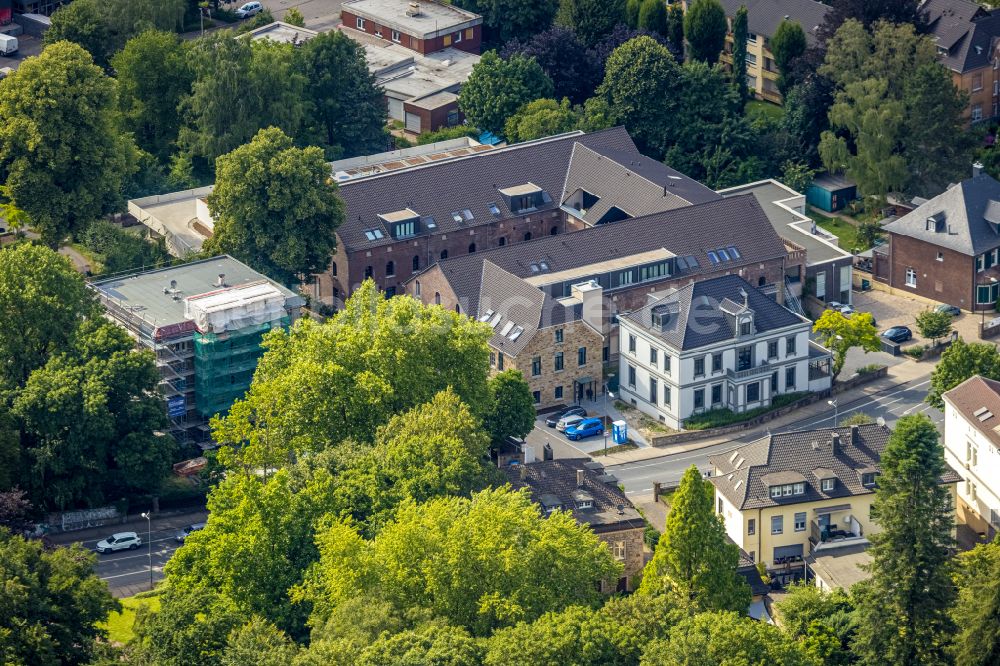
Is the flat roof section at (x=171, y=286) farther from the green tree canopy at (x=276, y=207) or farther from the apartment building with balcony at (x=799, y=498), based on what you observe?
the apartment building with balcony at (x=799, y=498)

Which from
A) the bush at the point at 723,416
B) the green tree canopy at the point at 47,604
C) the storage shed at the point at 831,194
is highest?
the green tree canopy at the point at 47,604

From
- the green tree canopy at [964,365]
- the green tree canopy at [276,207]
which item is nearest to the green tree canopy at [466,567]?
the green tree canopy at [964,365]

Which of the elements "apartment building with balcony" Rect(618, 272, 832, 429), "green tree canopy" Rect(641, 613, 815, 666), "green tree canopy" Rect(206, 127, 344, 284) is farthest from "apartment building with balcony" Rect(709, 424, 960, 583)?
"green tree canopy" Rect(206, 127, 344, 284)

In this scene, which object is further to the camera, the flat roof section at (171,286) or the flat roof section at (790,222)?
the flat roof section at (790,222)

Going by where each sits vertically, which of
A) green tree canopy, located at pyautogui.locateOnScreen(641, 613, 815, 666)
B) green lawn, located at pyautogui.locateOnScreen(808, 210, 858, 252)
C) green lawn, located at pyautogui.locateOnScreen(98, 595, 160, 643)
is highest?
green tree canopy, located at pyautogui.locateOnScreen(641, 613, 815, 666)

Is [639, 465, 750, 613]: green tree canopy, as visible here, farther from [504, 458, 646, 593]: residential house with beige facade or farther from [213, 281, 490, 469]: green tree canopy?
[213, 281, 490, 469]: green tree canopy

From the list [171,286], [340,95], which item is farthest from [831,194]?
[171,286]

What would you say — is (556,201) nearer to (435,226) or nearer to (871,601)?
(435,226)
